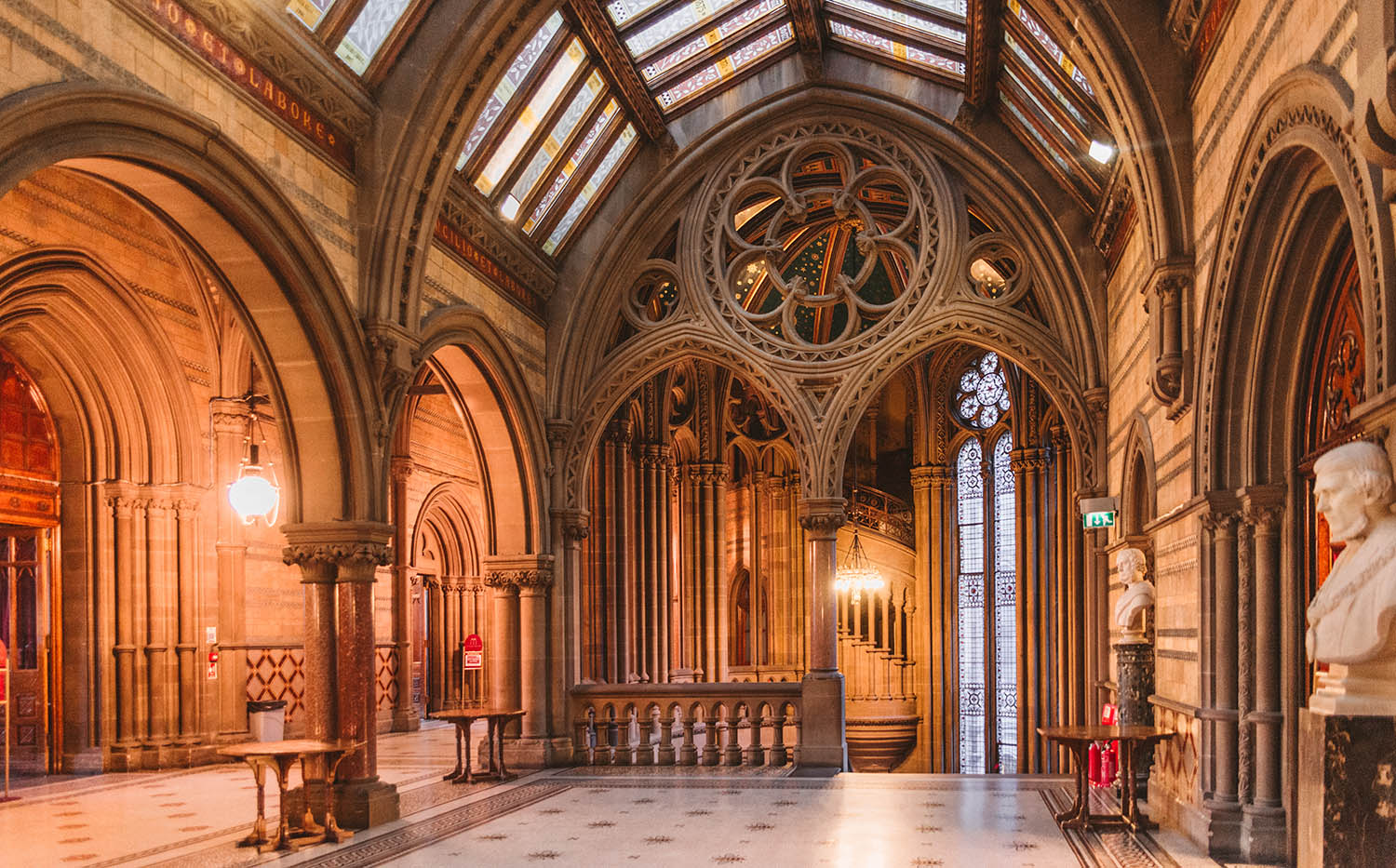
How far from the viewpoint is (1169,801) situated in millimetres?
9875

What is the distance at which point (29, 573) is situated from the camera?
14602 mm

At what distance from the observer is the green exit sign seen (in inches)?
500

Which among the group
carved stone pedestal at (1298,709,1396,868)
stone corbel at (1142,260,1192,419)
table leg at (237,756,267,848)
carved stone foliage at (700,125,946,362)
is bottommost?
table leg at (237,756,267,848)

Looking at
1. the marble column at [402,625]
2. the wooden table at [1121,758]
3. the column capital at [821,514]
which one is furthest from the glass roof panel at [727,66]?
the wooden table at [1121,758]

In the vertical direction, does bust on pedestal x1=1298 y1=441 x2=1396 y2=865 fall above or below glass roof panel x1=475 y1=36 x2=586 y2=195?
below

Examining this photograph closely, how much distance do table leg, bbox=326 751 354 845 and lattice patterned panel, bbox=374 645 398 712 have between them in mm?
10409

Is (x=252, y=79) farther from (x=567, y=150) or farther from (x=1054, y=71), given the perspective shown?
(x=1054, y=71)

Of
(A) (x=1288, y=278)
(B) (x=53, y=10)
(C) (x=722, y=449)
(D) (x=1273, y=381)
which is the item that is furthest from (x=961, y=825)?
(C) (x=722, y=449)

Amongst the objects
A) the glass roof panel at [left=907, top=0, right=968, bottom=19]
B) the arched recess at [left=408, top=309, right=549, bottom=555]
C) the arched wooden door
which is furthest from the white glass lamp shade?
the glass roof panel at [left=907, top=0, right=968, bottom=19]

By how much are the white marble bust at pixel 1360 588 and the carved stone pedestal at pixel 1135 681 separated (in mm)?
6376

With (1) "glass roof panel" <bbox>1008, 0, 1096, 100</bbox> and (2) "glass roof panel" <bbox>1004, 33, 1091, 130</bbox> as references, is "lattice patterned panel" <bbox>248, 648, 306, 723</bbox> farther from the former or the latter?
(1) "glass roof panel" <bbox>1008, 0, 1096, 100</bbox>

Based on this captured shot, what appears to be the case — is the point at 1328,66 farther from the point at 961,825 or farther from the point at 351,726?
the point at 351,726

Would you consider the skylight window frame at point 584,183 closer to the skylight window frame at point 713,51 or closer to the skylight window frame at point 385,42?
the skylight window frame at point 713,51

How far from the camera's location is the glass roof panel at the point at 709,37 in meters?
13.6
